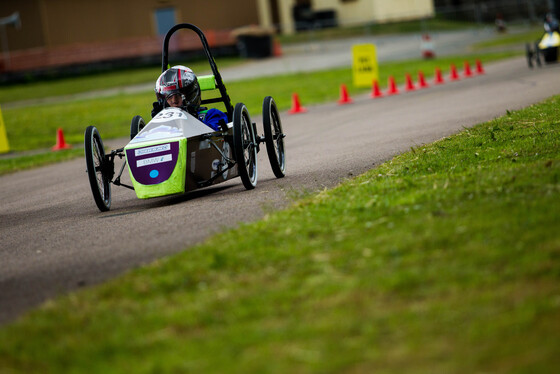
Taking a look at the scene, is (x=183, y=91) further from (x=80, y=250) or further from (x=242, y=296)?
(x=242, y=296)

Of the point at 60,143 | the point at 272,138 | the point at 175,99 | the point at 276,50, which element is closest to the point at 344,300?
the point at 272,138

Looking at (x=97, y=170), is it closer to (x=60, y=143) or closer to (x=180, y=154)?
(x=180, y=154)

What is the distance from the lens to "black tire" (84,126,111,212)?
9.02m

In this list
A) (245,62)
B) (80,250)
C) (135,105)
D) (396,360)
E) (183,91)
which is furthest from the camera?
(245,62)

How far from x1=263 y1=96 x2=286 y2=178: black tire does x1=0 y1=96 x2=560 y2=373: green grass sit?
2.66 meters

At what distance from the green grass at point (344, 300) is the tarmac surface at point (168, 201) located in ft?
2.18

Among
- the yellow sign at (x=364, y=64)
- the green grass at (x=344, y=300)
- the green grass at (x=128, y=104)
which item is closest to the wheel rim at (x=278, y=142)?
the green grass at (x=344, y=300)

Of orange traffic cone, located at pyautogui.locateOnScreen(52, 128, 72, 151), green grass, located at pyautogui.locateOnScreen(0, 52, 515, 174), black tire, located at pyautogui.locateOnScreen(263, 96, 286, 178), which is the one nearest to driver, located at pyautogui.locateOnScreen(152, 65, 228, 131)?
black tire, located at pyautogui.locateOnScreen(263, 96, 286, 178)

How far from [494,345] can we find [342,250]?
6.14 feet

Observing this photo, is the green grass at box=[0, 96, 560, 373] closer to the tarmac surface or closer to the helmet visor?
the tarmac surface

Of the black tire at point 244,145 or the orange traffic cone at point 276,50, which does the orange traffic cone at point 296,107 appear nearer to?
the black tire at point 244,145

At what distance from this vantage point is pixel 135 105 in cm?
2983

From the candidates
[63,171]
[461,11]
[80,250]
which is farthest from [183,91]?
[461,11]

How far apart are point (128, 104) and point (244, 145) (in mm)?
→ 21336
